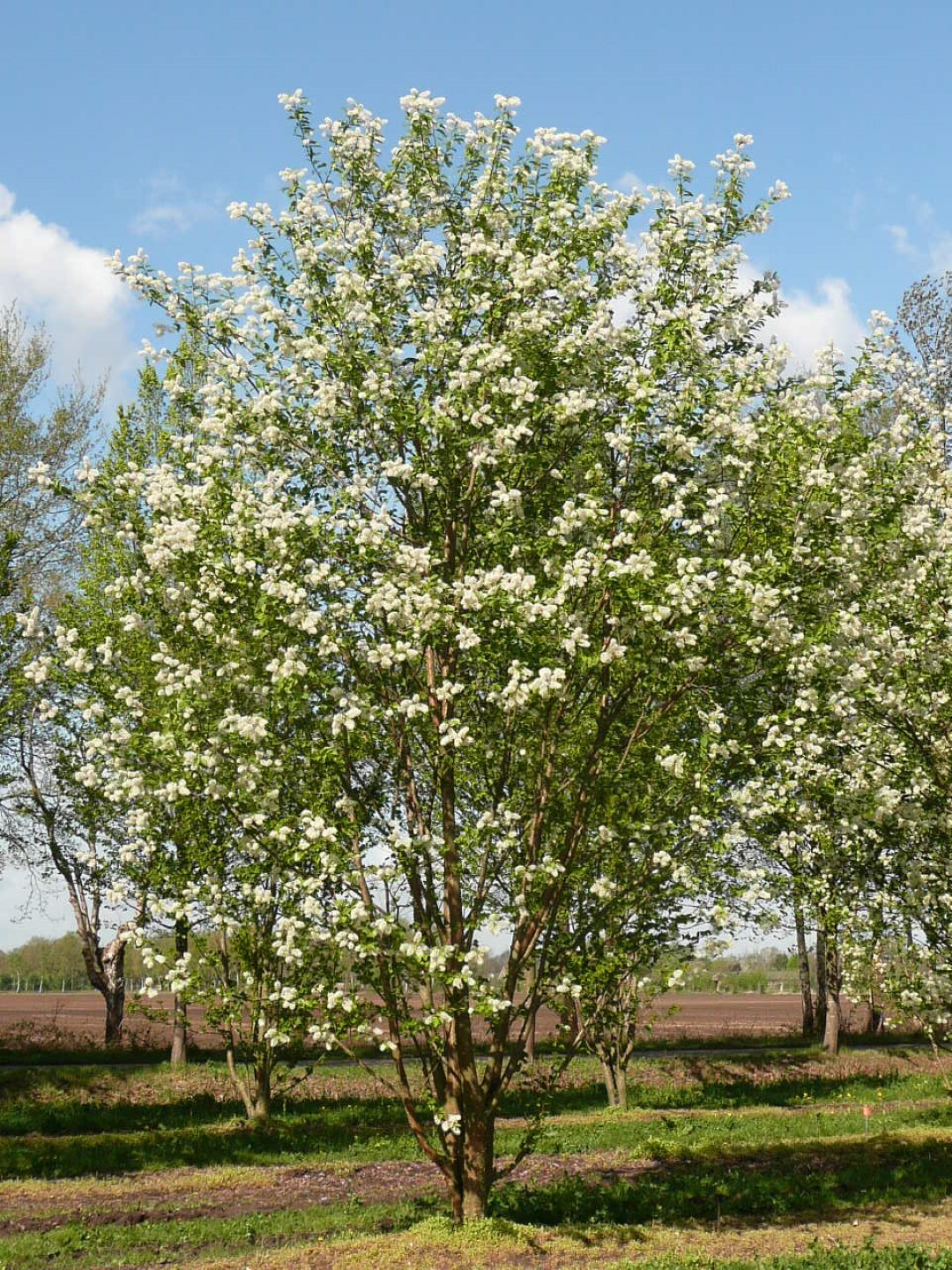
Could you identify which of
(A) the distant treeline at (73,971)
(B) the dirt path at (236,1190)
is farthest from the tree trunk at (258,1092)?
(A) the distant treeline at (73,971)

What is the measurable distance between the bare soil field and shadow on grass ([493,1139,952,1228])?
2.63m

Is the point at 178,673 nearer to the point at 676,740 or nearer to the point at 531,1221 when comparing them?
the point at 676,740

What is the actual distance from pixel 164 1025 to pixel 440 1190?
3064 cm

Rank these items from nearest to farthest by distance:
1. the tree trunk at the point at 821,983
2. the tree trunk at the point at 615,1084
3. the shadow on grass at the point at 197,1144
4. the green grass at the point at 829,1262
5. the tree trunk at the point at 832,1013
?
the green grass at the point at 829,1262 < the shadow on grass at the point at 197,1144 < the tree trunk at the point at 615,1084 < the tree trunk at the point at 832,1013 < the tree trunk at the point at 821,983

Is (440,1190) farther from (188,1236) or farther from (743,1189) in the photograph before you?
(743,1189)

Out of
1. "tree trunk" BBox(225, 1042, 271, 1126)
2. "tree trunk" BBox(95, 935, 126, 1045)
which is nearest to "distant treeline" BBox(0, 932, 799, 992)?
"tree trunk" BBox(95, 935, 126, 1045)

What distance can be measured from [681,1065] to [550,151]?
87.0 ft

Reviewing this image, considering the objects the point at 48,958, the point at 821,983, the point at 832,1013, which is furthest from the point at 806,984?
the point at 48,958

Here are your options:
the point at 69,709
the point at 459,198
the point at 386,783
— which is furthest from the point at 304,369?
the point at 69,709

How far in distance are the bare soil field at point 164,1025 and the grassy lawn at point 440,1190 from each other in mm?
2160

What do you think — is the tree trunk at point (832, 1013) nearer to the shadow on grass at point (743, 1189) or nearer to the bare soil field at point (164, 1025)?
the bare soil field at point (164, 1025)

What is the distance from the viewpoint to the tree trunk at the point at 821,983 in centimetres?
3647

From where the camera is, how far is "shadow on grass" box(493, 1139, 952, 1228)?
1446 cm

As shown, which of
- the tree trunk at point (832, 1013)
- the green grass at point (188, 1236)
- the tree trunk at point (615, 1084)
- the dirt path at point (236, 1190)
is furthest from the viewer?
the tree trunk at point (832, 1013)
